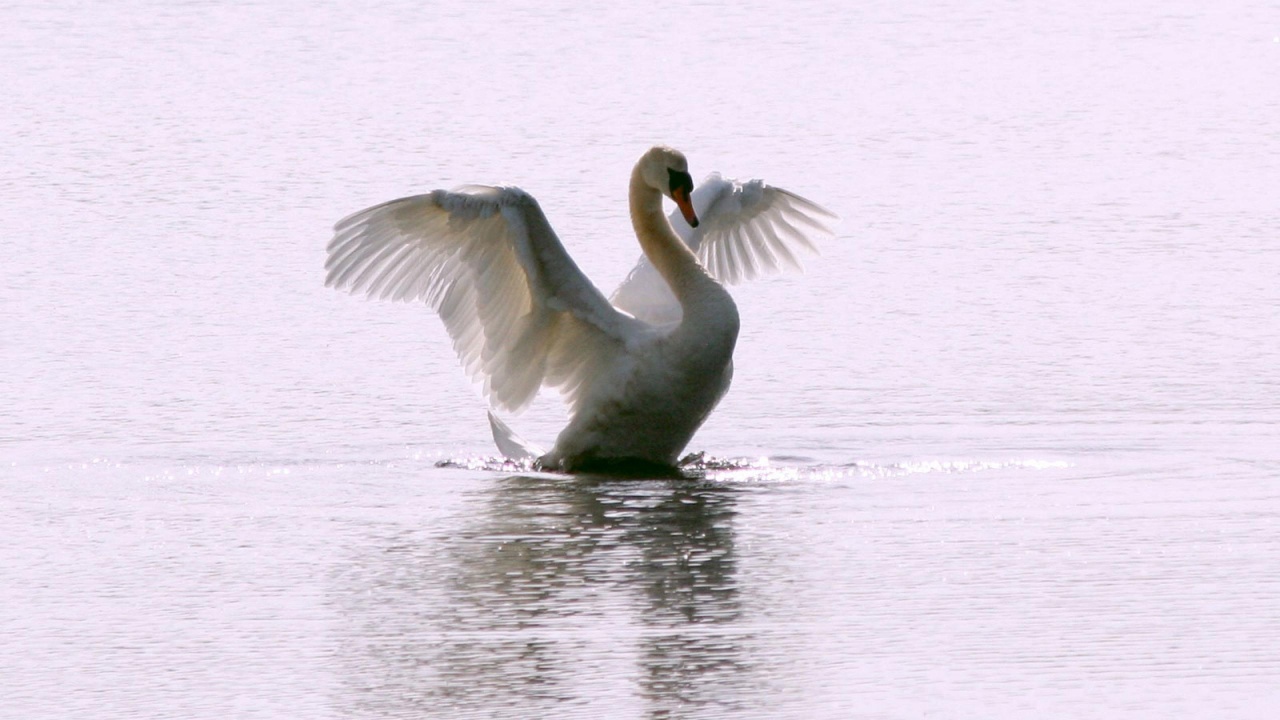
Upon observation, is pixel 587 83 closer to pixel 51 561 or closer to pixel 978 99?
pixel 978 99

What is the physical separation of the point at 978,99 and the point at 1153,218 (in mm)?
4679

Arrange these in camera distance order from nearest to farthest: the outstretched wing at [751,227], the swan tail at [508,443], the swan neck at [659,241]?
the swan tail at [508,443]
the swan neck at [659,241]
the outstretched wing at [751,227]

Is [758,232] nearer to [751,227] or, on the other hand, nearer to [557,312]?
[751,227]

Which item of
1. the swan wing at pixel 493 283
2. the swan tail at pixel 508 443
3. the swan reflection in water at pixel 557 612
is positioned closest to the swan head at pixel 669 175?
the swan wing at pixel 493 283

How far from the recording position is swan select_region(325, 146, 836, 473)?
8.73 m

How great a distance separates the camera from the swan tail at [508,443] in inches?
349

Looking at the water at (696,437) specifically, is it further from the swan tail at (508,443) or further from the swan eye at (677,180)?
the swan eye at (677,180)

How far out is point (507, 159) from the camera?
1498cm

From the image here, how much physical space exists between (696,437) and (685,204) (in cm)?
88

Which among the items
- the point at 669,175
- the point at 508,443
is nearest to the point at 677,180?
the point at 669,175

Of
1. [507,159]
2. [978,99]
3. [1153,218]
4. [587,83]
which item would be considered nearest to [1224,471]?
[1153,218]

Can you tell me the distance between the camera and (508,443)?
8.88 m

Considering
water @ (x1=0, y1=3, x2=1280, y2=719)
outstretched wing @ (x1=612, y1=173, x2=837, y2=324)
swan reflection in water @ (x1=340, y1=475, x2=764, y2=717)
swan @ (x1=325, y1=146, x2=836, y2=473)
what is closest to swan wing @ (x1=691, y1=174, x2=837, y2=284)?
outstretched wing @ (x1=612, y1=173, x2=837, y2=324)

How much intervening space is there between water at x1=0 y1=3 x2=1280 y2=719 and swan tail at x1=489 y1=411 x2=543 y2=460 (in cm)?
17
